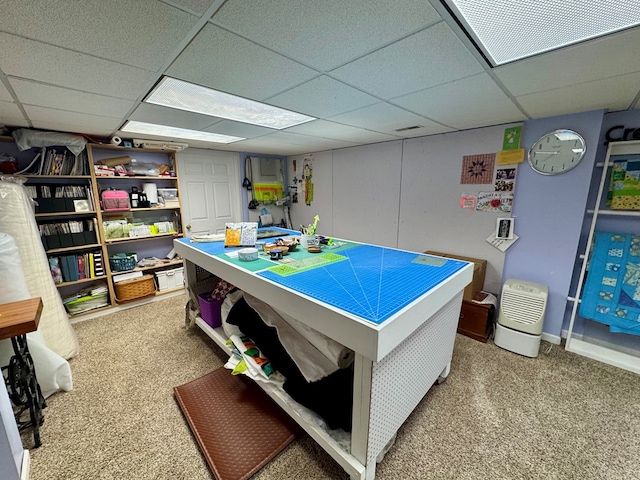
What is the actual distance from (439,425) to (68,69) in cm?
288

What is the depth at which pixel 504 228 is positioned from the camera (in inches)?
101

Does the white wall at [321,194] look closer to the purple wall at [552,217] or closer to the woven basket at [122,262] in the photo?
the purple wall at [552,217]

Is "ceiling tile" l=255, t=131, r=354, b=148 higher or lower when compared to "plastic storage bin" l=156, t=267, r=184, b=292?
higher

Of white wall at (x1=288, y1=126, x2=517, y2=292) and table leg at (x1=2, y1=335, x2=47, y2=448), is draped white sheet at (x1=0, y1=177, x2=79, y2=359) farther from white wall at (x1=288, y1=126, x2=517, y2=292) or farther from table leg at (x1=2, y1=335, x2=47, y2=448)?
white wall at (x1=288, y1=126, x2=517, y2=292)

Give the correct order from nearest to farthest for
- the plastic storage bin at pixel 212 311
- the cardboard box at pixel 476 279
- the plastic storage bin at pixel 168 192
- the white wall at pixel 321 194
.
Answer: the plastic storage bin at pixel 212 311 < the cardboard box at pixel 476 279 < the plastic storage bin at pixel 168 192 < the white wall at pixel 321 194

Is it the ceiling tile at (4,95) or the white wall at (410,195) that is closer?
the ceiling tile at (4,95)

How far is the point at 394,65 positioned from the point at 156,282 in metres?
3.74

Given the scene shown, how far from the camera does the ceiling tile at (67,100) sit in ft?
4.90

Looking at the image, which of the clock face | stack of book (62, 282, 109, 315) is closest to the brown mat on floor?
stack of book (62, 282, 109, 315)

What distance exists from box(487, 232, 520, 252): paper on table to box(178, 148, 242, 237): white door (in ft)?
11.5

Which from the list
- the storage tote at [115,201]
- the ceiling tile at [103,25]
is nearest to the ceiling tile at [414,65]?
the ceiling tile at [103,25]

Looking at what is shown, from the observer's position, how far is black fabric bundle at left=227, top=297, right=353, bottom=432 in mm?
1311

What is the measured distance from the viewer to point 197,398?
5.77 ft

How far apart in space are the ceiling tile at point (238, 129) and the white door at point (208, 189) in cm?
125
